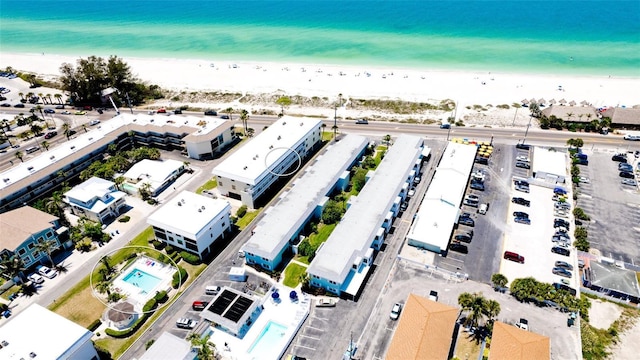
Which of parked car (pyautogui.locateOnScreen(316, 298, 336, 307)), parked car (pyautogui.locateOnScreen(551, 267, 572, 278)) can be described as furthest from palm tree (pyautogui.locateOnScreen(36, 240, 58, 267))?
parked car (pyautogui.locateOnScreen(551, 267, 572, 278))

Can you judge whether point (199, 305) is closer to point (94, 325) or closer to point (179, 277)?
point (179, 277)

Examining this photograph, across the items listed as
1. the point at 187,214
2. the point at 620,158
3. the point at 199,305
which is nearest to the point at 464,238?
the point at 199,305

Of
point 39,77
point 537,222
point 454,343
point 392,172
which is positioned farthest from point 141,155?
point 39,77

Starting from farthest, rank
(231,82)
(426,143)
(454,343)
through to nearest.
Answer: (231,82)
(426,143)
(454,343)

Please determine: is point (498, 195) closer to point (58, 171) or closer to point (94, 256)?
point (94, 256)

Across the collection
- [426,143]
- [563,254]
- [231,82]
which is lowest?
[563,254]

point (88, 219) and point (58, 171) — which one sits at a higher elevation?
point (58, 171)

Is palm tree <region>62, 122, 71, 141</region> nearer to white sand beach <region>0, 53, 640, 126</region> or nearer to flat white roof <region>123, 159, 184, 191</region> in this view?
flat white roof <region>123, 159, 184, 191</region>

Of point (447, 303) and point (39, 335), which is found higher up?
point (39, 335)
